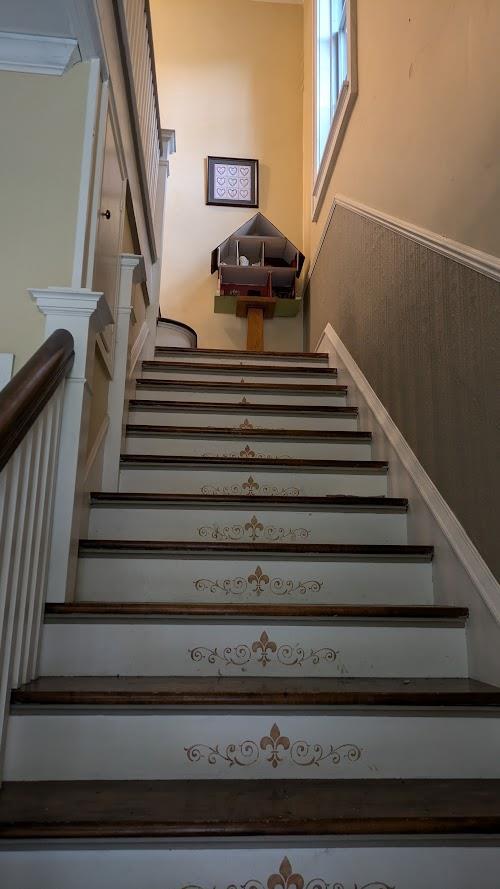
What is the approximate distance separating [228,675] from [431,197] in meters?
1.59

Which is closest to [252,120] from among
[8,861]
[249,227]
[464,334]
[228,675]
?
[249,227]

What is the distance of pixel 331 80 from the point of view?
4.25 m

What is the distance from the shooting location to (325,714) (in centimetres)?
126

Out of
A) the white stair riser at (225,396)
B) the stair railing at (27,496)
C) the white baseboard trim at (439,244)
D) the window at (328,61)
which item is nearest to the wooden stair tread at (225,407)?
the white stair riser at (225,396)

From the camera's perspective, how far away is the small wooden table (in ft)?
15.1

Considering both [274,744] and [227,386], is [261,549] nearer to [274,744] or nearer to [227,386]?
[274,744]

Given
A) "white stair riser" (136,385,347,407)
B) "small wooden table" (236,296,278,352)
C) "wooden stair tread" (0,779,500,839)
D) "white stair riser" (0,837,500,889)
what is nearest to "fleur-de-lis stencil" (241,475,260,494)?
"white stair riser" (136,385,347,407)

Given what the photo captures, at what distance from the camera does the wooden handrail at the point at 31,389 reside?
1.05 metres

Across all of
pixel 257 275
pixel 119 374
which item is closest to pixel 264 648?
pixel 119 374

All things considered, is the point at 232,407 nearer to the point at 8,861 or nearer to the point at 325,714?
the point at 325,714

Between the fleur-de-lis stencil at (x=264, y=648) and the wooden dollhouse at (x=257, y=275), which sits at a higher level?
the wooden dollhouse at (x=257, y=275)

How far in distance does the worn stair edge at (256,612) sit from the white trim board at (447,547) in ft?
0.24

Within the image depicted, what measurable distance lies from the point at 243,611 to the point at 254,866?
0.53m

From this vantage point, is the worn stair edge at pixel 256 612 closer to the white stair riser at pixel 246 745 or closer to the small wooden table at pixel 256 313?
the white stair riser at pixel 246 745
